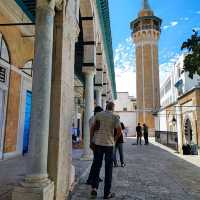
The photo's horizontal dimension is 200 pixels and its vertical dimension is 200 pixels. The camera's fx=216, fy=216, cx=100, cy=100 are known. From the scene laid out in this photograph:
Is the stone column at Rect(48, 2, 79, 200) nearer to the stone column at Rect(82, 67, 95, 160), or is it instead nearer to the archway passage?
the stone column at Rect(82, 67, 95, 160)

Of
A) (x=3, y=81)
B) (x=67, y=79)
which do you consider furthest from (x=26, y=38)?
(x=67, y=79)

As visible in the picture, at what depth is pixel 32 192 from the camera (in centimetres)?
265

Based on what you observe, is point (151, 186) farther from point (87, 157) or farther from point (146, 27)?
point (146, 27)

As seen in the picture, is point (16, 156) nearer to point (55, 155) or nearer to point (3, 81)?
point (3, 81)

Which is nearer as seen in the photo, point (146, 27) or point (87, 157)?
point (87, 157)

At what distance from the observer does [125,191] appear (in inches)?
152

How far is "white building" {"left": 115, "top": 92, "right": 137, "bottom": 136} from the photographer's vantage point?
128 ft

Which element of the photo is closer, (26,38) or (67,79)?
(67,79)

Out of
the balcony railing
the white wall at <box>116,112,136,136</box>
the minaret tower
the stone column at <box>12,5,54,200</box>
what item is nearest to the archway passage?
the stone column at <box>12,5,54,200</box>

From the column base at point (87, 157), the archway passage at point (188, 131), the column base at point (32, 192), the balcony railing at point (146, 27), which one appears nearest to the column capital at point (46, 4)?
the column base at point (32, 192)

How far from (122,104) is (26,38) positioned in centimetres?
4238

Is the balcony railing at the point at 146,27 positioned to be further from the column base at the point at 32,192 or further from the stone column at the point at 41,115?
the column base at the point at 32,192

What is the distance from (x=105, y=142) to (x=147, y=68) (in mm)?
36428

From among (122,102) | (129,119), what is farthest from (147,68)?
(122,102)
